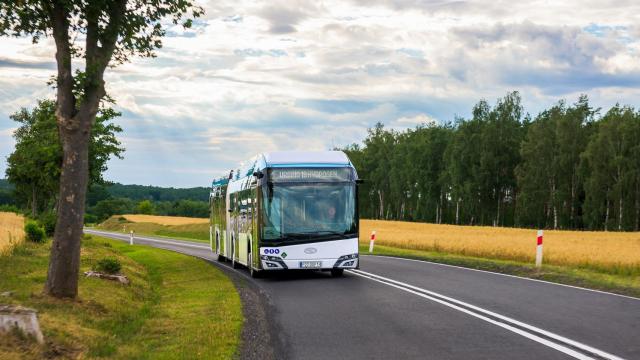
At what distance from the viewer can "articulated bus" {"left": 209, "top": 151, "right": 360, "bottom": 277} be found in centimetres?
1977

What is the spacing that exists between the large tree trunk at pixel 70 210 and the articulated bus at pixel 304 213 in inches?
276

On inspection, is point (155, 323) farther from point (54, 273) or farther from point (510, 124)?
point (510, 124)

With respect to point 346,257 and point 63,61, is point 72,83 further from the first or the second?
point 346,257

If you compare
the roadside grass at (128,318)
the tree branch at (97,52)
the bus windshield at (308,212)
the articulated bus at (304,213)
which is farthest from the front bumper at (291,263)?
the tree branch at (97,52)

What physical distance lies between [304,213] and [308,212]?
0.35ft

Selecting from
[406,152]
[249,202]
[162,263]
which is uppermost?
[406,152]

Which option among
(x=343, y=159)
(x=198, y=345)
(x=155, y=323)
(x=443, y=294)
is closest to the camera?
(x=198, y=345)

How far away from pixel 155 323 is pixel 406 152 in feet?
325

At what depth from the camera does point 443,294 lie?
15352 mm

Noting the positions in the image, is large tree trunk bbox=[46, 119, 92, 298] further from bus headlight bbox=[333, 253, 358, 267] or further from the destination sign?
bus headlight bbox=[333, 253, 358, 267]

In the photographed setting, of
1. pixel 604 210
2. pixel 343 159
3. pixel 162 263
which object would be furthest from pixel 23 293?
pixel 604 210

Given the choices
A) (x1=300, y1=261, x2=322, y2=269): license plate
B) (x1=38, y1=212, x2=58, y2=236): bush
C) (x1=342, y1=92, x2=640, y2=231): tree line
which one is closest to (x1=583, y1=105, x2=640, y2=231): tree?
(x1=342, y1=92, x2=640, y2=231): tree line

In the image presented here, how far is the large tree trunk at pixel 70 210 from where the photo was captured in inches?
514

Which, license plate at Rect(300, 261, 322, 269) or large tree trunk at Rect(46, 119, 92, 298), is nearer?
large tree trunk at Rect(46, 119, 92, 298)
